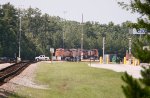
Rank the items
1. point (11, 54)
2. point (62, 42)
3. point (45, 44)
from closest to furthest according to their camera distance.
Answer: point (11, 54) → point (45, 44) → point (62, 42)

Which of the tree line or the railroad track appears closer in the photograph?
the railroad track

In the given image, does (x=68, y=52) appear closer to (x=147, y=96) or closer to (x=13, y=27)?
(x=13, y=27)

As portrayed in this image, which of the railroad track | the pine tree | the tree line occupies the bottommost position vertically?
the railroad track

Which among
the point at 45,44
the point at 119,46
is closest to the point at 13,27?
the point at 45,44

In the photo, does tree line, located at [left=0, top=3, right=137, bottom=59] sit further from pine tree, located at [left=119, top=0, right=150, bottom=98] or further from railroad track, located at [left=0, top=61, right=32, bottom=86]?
pine tree, located at [left=119, top=0, right=150, bottom=98]

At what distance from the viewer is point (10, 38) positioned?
11494cm

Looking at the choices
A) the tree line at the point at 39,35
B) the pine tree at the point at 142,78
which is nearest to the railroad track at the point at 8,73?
the pine tree at the point at 142,78

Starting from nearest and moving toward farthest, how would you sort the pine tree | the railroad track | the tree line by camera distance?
1. the pine tree
2. the railroad track
3. the tree line

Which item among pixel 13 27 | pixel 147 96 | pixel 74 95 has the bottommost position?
pixel 74 95

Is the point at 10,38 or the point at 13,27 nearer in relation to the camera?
the point at 10,38

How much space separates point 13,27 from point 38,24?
4238 cm

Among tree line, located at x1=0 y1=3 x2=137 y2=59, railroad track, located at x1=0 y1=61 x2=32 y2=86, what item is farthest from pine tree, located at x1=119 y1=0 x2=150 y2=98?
tree line, located at x1=0 y1=3 x2=137 y2=59

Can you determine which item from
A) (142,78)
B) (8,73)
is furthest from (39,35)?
(142,78)

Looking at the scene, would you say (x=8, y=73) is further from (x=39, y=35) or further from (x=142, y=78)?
(x=39, y=35)
